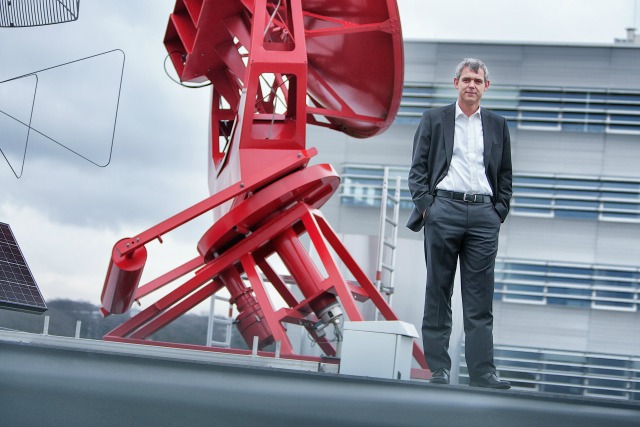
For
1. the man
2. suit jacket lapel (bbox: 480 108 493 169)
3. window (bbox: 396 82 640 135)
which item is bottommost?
the man

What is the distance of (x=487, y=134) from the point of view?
4.24m

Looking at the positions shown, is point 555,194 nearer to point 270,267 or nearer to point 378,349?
point 270,267

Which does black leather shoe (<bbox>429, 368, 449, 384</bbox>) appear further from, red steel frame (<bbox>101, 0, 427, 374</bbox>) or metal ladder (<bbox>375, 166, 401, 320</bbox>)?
metal ladder (<bbox>375, 166, 401, 320</bbox>)

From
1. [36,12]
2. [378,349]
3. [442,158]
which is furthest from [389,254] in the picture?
[442,158]

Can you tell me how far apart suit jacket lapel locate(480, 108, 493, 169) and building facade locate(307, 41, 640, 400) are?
11.5 m

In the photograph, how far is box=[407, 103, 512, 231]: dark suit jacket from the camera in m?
4.15

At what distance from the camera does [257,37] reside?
24.1 feet

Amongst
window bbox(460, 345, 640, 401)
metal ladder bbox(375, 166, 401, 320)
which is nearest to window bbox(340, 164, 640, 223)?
window bbox(460, 345, 640, 401)

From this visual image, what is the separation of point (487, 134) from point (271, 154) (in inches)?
142

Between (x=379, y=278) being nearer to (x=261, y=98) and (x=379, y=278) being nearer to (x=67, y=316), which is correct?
(x=261, y=98)

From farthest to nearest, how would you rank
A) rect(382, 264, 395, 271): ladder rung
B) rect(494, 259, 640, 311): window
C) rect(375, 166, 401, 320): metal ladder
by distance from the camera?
rect(494, 259, 640, 311): window, rect(382, 264, 395, 271): ladder rung, rect(375, 166, 401, 320): metal ladder

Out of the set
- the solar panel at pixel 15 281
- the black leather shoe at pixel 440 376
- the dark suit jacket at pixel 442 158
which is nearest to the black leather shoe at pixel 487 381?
the black leather shoe at pixel 440 376

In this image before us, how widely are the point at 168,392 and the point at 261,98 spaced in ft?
20.5

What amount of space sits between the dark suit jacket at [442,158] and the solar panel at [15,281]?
1708 mm
